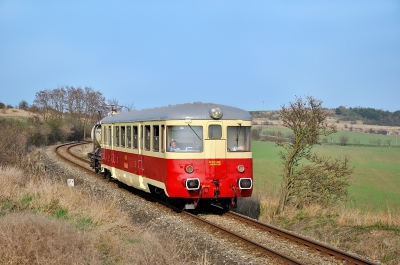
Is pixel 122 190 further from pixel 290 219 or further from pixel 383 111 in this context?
pixel 383 111

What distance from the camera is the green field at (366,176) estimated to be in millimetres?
21312

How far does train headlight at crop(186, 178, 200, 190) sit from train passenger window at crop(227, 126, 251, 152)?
48.0 inches

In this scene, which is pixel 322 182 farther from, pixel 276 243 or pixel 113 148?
pixel 113 148

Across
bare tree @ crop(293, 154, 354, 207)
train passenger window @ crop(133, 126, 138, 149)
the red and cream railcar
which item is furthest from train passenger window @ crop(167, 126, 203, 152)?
bare tree @ crop(293, 154, 354, 207)

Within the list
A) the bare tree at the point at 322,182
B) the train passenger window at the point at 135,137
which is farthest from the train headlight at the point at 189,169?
the bare tree at the point at 322,182

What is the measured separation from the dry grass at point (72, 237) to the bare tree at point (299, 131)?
6.23 metres

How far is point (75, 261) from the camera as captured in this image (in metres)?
→ 6.50

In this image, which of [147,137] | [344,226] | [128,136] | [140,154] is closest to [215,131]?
[147,137]

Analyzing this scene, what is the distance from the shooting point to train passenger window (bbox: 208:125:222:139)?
12305 mm


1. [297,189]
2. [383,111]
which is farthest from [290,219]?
[383,111]

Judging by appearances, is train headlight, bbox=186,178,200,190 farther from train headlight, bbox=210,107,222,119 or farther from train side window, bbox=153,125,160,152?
train headlight, bbox=210,107,222,119

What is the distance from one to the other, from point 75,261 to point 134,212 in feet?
22.1

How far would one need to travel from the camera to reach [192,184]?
11.9 metres

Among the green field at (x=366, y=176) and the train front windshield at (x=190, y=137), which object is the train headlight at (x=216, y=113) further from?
the green field at (x=366, y=176)
